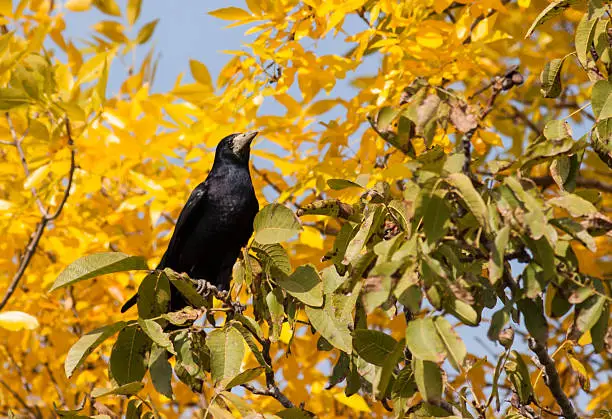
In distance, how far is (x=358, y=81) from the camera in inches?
142

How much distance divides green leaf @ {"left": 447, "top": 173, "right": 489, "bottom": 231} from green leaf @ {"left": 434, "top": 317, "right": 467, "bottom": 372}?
191 mm

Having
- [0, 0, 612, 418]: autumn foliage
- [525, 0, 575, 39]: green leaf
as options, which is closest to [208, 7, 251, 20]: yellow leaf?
[0, 0, 612, 418]: autumn foliage

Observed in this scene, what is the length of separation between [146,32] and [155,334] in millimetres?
2423

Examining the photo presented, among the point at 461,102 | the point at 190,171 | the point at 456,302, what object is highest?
the point at 461,102

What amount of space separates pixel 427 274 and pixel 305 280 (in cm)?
60

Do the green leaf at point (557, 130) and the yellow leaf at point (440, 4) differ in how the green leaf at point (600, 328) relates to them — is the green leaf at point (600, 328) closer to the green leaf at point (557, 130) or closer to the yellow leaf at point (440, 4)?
the green leaf at point (557, 130)

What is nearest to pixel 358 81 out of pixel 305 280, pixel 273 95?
pixel 273 95

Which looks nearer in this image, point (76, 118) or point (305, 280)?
point (305, 280)

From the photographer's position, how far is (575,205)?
1.62 metres

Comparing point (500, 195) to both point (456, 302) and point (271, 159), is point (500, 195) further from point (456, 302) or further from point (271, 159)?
point (271, 159)

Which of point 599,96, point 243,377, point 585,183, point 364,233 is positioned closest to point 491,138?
point 585,183

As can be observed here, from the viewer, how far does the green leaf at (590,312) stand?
5.49ft

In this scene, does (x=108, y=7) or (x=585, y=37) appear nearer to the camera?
(x=585, y=37)

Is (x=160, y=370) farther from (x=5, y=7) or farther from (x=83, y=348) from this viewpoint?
(x=5, y=7)
